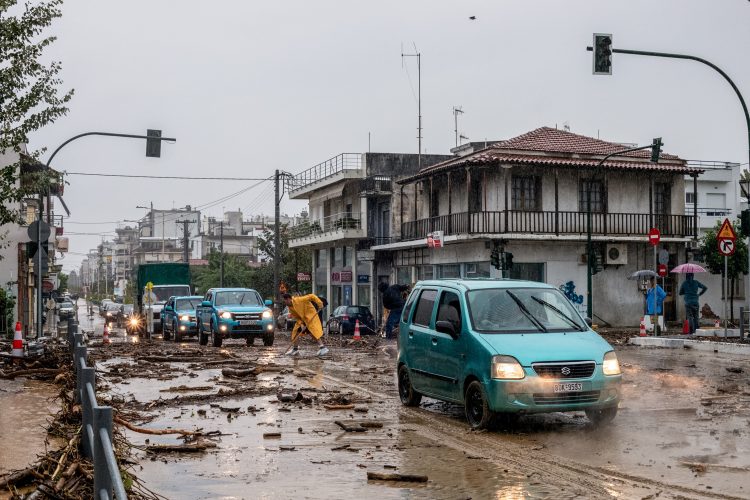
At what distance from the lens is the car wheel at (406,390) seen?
13.0m

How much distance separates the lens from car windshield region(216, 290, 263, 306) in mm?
30422

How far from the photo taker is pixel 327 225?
197 ft

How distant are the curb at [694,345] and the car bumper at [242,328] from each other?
35.8 ft

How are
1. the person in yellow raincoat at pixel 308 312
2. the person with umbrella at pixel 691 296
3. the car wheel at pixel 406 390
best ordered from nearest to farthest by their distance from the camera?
the car wheel at pixel 406 390
the person in yellow raincoat at pixel 308 312
the person with umbrella at pixel 691 296

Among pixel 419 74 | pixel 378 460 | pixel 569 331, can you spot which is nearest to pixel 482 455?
pixel 378 460

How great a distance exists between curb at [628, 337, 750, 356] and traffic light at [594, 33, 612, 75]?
7417mm

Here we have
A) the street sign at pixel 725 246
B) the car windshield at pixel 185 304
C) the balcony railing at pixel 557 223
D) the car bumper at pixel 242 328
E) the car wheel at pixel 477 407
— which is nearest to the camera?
the car wheel at pixel 477 407

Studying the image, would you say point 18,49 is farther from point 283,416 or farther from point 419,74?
point 419,74

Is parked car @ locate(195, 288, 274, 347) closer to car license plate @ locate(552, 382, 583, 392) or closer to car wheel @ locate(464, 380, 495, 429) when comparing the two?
car wheel @ locate(464, 380, 495, 429)

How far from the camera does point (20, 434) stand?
1034 centimetres

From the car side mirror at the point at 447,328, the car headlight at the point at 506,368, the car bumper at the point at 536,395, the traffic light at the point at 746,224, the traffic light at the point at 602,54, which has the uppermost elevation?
the traffic light at the point at 602,54

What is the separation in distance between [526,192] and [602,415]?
32.6 meters

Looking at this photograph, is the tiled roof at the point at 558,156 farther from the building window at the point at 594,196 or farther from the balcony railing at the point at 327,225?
the balcony railing at the point at 327,225

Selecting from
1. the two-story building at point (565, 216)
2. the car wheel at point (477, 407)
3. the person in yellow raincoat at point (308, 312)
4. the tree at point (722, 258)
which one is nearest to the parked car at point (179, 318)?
the person in yellow raincoat at point (308, 312)
